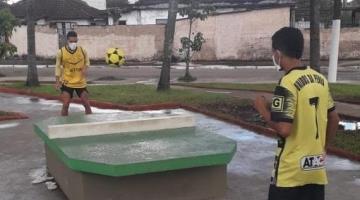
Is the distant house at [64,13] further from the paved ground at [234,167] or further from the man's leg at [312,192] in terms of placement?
the man's leg at [312,192]

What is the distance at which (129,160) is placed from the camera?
4.79 m

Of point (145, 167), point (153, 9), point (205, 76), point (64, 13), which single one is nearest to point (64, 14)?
point (64, 13)

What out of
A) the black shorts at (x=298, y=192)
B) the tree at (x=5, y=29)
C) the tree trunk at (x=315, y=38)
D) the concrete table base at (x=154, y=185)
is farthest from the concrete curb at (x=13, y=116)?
the black shorts at (x=298, y=192)

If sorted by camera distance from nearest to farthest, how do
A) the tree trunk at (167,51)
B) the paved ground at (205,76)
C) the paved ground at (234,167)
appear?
the paved ground at (234,167)
the tree trunk at (167,51)
the paved ground at (205,76)

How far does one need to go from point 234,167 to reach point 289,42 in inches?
147

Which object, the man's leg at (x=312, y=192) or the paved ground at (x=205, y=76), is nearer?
the man's leg at (x=312, y=192)

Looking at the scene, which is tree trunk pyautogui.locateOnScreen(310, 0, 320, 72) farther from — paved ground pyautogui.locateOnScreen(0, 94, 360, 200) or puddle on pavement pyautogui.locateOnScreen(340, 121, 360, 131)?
paved ground pyautogui.locateOnScreen(0, 94, 360, 200)

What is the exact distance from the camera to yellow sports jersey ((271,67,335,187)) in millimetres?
3404

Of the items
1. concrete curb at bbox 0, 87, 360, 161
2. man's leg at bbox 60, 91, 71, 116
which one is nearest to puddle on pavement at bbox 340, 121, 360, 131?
concrete curb at bbox 0, 87, 360, 161

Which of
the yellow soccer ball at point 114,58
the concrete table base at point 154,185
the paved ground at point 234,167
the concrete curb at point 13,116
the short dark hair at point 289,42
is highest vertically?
the short dark hair at point 289,42

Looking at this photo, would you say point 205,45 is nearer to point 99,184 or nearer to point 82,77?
point 82,77

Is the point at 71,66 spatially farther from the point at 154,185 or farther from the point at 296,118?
the point at 296,118

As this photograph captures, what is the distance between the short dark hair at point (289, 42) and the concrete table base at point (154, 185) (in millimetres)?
2065

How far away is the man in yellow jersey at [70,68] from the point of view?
9211 millimetres
